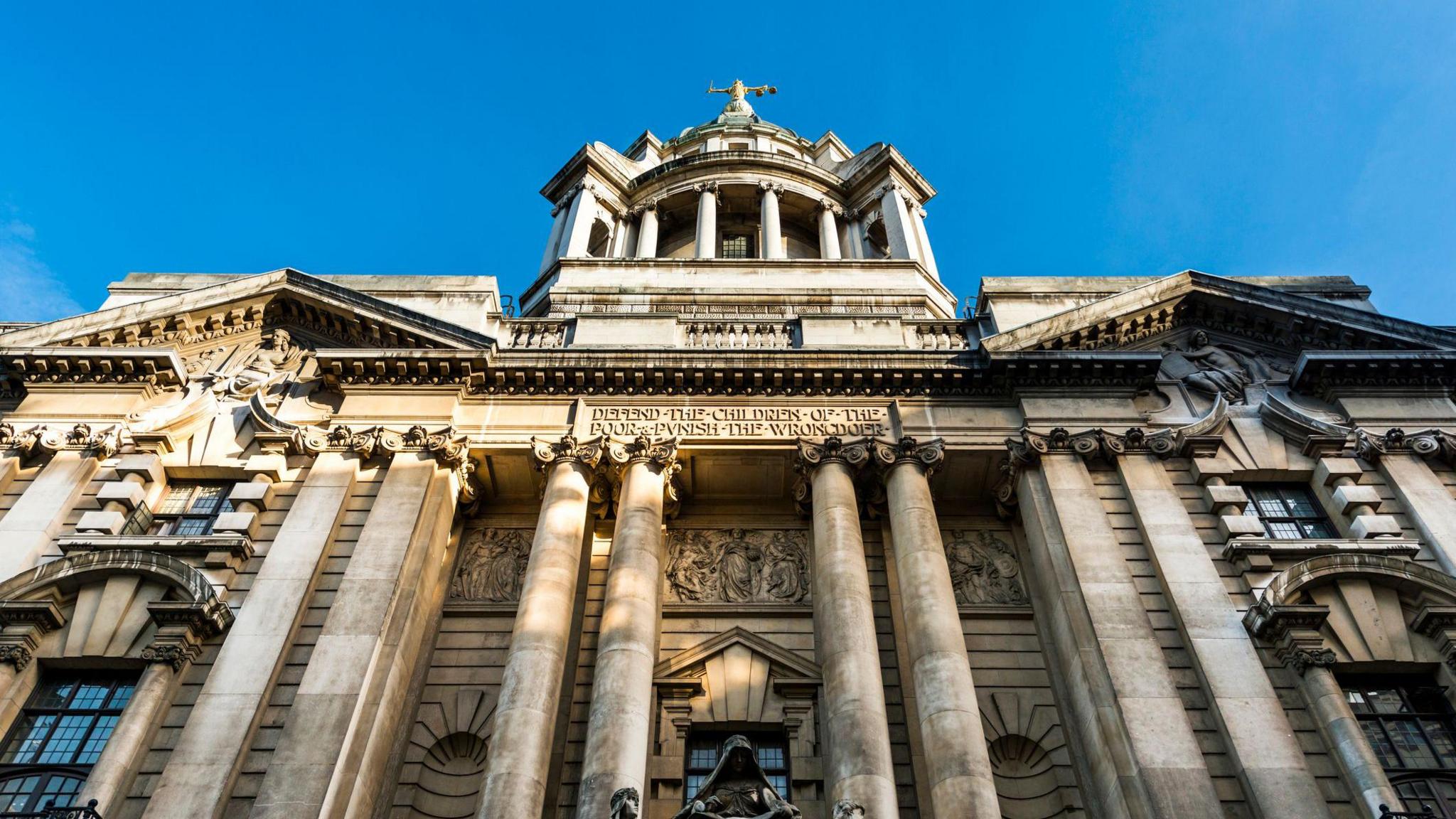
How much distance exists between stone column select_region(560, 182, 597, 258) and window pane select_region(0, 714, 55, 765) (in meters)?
18.5

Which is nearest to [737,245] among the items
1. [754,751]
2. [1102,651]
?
[754,751]

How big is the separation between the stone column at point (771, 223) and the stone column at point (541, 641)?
43.8ft

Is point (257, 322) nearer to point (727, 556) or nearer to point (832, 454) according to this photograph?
point (727, 556)

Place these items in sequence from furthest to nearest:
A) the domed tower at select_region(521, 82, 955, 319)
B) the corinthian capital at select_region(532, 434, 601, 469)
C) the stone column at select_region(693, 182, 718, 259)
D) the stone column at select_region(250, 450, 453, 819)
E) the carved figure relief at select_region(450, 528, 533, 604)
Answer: the stone column at select_region(693, 182, 718, 259) < the domed tower at select_region(521, 82, 955, 319) < the corinthian capital at select_region(532, 434, 601, 469) < the carved figure relief at select_region(450, 528, 533, 604) < the stone column at select_region(250, 450, 453, 819)

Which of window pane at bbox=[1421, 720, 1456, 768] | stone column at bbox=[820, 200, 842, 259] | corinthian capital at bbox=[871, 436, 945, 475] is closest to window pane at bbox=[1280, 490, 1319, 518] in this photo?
window pane at bbox=[1421, 720, 1456, 768]

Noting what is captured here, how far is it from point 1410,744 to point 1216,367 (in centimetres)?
879

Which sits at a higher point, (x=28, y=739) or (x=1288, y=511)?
(x=1288, y=511)

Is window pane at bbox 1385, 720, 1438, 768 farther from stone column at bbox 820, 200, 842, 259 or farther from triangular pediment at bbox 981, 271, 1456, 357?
stone column at bbox 820, 200, 842, 259

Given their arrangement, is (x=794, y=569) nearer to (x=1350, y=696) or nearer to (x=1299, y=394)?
(x=1350, y=696)

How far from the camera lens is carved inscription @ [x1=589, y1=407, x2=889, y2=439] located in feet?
66.0

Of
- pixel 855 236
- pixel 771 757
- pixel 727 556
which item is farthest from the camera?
pixel 855 236

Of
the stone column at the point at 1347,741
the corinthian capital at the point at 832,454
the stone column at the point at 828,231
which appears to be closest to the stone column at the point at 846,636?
the corinthian capital at the point at 832,454

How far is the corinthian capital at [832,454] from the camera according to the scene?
64.0 ft

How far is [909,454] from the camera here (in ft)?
64.1
